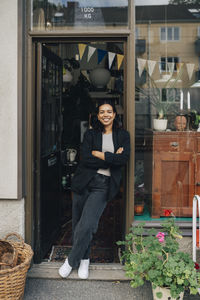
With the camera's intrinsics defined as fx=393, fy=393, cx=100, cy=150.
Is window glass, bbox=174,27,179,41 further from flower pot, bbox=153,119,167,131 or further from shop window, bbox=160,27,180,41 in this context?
flower pot, bbox=153,119,167,131

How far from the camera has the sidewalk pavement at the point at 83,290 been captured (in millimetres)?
3820

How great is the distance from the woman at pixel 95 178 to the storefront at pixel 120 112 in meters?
0.22

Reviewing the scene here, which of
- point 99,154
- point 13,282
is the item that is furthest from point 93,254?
point 13,282

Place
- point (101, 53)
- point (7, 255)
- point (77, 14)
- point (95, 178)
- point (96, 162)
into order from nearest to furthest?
point (7, 255), point (96, 162), point (95, 178), point (77, 14), point (101, 53)

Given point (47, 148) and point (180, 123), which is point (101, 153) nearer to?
point (47, 148)

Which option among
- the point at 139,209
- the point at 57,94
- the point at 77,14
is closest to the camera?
the point at 77,14

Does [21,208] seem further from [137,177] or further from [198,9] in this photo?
[198,9]

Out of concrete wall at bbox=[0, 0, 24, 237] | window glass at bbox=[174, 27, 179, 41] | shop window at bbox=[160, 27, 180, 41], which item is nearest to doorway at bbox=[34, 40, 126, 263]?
concrete wall at bbox=[0, 0, 24, 237]

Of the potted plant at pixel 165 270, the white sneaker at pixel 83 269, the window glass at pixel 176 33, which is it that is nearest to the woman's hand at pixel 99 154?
the potted plant at pixel 165 270

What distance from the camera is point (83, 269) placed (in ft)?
13.8

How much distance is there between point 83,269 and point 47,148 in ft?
5.02

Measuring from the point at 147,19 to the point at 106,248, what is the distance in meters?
2.95

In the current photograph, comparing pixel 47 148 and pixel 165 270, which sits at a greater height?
pixel 47 148

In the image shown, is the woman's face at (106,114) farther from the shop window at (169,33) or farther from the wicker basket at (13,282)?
the wicker basket at (13,282)
